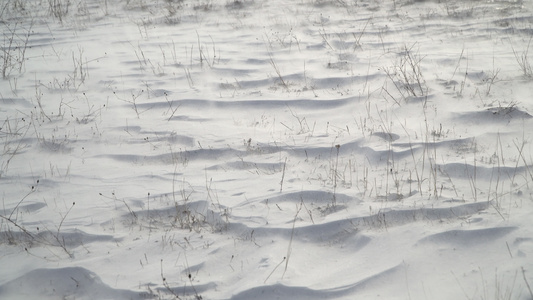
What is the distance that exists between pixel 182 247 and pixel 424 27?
471cm

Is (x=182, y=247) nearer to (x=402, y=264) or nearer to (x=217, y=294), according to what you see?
(x=217, y=294)

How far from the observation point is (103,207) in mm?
3191

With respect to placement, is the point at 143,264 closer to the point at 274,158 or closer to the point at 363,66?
the point at 274,158

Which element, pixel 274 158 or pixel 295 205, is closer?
pixel 295 205

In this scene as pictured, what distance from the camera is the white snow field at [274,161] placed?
252cm

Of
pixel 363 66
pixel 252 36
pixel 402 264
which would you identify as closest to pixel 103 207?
pixel 402 264

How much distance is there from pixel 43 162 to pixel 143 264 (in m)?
1.61

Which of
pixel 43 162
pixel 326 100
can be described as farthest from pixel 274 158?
pixel 43 162

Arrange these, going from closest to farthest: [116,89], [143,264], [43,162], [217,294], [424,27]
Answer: [217,294], [143,264], [43,162], [116,89], [424,27]

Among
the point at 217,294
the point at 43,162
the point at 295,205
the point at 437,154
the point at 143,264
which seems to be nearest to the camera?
the point at 217,294

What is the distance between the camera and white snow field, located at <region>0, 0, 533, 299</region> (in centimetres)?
252

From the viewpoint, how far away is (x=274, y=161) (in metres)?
3.62

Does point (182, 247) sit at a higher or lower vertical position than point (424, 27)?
lower

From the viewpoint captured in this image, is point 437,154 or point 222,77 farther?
point 222,77
